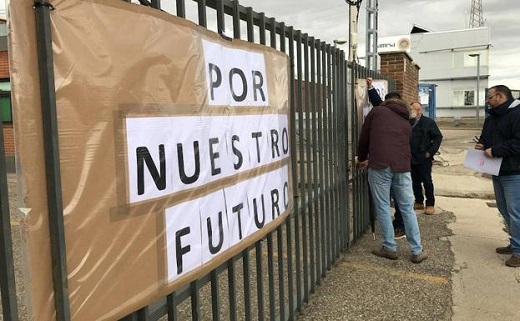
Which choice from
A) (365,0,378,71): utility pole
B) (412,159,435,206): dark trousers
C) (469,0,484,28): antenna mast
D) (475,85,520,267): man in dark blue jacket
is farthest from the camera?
(469,0,484,28): antenna mast

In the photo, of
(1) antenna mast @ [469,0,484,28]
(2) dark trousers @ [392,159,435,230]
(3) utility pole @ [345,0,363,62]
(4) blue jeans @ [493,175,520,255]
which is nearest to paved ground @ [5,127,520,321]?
(4) blue jeans @ [493,175,520,255]

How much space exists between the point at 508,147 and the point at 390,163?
1.22 meters

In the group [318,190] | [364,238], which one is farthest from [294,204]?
[364,238]

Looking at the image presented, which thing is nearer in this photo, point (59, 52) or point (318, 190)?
point (59, 52)

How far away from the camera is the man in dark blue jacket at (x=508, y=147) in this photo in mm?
4766

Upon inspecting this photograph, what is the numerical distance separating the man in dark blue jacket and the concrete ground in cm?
44

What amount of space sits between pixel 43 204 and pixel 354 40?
835 centimetres

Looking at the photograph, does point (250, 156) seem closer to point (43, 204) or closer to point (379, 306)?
point (43, 204)

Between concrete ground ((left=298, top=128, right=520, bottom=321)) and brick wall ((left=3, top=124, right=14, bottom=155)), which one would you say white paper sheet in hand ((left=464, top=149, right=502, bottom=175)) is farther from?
brick wall ((left=3, top=124, right=14, bottom=155))

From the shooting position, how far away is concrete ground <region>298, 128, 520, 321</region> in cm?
382

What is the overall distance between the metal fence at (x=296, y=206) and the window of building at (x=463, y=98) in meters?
50.5

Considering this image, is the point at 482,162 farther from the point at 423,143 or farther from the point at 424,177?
the point at 424,177

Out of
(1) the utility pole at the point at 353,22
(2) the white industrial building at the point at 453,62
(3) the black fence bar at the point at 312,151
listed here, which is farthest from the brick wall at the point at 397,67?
(2) the white industrial building at the point at 453,62

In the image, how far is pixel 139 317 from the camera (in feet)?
6.47
